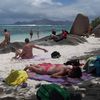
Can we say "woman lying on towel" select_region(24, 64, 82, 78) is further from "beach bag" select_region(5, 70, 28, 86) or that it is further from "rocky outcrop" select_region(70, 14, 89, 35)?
"rocky outcrop" select_region(70, 14, 89, 35)

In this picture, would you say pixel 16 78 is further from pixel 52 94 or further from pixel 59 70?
pixel 52 94

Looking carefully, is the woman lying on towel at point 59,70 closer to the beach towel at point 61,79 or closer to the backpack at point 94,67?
the beach towel at point 61,79

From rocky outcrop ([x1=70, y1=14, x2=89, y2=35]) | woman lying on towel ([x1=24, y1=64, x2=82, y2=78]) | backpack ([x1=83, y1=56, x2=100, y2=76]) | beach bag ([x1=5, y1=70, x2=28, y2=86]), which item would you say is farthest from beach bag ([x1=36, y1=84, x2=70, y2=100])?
rocky outcrop ([x1=70, y1=14, x2=89, y2=35])

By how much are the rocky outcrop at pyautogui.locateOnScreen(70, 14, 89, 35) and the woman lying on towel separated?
23.1 metres

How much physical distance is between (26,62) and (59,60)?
1340 millimetres

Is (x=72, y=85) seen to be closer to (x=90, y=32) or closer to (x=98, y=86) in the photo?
(x=98, y=86)

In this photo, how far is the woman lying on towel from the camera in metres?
10.2

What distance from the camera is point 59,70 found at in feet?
34.4

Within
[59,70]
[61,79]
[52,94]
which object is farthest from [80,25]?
[52,94]

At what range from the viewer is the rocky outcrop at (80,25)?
1337 inches

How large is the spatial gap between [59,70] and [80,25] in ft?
82.3

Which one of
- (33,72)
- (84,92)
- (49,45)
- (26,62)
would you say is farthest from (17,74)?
(49,45)

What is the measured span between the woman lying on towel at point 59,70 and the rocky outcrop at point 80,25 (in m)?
23.1

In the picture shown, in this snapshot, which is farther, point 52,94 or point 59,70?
point 59,70
